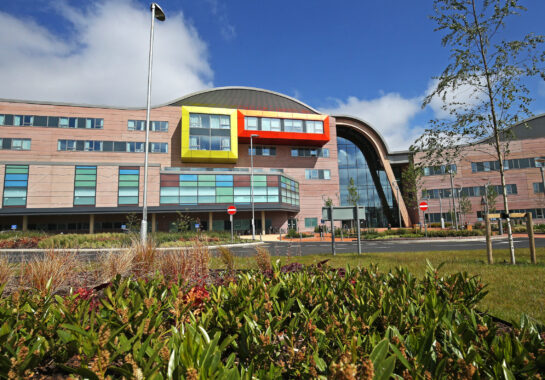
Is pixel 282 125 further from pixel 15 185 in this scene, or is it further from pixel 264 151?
pixel 15 185

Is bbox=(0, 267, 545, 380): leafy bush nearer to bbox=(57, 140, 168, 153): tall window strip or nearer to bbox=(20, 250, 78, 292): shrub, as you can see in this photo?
bbox=(20, 250, 78, 292): shrub

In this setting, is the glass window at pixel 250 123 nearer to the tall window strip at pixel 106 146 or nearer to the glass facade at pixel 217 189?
the glass facade at pixel 217 189

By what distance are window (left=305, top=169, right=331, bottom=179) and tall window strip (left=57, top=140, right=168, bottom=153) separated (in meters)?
23.7

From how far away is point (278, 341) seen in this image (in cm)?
241

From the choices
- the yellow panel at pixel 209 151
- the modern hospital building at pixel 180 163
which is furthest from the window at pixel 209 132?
the yellow panel at pixel 209 151

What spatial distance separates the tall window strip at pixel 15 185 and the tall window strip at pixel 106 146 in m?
6.22

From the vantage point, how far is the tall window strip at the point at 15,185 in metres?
35.3

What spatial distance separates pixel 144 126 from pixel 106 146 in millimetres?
6146

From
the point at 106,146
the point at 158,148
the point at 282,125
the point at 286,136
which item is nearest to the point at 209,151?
the point at 158,148

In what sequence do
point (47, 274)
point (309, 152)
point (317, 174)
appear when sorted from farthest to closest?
point (309, 152) → point (317, 174) → point (47, 274)

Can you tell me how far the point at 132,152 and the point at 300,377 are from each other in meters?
47.0

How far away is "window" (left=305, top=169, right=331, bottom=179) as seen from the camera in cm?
5038

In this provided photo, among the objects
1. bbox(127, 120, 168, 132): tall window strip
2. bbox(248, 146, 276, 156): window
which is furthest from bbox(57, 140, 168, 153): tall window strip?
bbox(248, 146, 276, 156): window

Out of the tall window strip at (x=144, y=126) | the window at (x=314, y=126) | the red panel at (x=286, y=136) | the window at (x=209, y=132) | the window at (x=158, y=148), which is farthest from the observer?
the window at (x=314, y=126)
